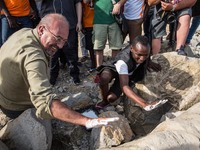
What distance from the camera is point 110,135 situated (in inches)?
135

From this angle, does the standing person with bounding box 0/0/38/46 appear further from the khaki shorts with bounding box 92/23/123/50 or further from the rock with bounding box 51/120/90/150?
the rock with bounding box 51/120/90/150

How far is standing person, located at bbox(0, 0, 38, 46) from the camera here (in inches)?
177

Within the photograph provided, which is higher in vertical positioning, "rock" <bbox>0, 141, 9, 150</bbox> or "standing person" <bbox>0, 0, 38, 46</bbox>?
"standing person" <bbox>0, 0, 38, 46</bbox>

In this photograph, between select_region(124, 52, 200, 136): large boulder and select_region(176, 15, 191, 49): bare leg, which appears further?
select_region(176, 15, 191, 49): bare leg

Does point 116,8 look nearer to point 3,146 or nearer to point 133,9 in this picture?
point 133,9

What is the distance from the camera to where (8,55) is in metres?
3.04

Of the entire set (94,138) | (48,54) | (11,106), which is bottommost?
(94,138)

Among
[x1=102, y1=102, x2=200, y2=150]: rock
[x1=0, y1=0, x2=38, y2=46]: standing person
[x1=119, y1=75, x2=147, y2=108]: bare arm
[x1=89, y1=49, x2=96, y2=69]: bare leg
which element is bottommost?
[x1=89, y1=49, x2=96, y2=69]: bare leg

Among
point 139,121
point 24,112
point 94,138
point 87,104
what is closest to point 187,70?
point 139,121

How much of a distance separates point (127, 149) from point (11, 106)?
139 cm

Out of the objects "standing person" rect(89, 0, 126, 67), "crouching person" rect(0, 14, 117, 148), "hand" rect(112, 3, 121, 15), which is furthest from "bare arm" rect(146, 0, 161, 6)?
"crouching person" rect(0, 14, 117, 148)

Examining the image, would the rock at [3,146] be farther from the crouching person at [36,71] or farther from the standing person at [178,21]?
the standing person at [178,21]

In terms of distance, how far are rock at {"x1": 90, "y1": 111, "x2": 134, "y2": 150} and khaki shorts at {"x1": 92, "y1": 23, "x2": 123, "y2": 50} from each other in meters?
1.45

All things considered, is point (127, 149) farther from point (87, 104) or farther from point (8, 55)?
point (87, 104)
